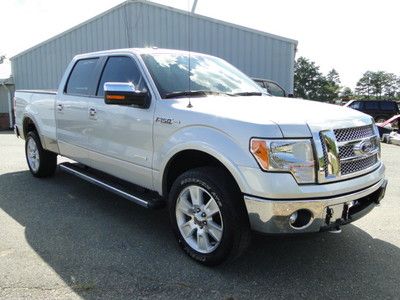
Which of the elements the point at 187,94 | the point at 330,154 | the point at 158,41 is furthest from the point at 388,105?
the point at 330,154

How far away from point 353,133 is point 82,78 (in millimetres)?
3556

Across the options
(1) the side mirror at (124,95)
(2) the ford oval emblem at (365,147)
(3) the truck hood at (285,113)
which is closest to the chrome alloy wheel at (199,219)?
(3) the truck hood at (285,113)

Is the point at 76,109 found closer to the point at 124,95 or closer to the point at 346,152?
the point at 124,95

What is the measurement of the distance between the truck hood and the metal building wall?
1227cm

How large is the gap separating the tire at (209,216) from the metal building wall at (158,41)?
12517 millimetres

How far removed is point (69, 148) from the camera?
18.9ft

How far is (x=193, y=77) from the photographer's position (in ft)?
14.9

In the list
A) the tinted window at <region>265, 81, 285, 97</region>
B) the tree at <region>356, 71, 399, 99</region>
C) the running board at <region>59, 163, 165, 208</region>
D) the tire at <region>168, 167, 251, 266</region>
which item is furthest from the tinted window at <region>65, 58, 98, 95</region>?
the tree at <region>356, 71, 399, 99</region>

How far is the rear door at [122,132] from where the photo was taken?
167 inches

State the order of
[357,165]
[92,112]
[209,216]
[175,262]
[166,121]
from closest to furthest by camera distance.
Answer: [357,165], [209,216], [175,262], [166,121], [92,112]

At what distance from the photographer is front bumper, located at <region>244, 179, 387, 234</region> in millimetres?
3162

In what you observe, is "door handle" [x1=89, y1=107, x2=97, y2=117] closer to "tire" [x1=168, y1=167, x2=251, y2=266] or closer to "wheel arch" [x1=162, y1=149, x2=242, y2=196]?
"wheel arch" [x1=162, y1=149, x2=242, y2=196]

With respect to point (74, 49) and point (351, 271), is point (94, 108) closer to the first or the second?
point (351, 271)

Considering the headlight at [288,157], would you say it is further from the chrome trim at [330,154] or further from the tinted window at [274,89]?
the tinted window at [274,89]
